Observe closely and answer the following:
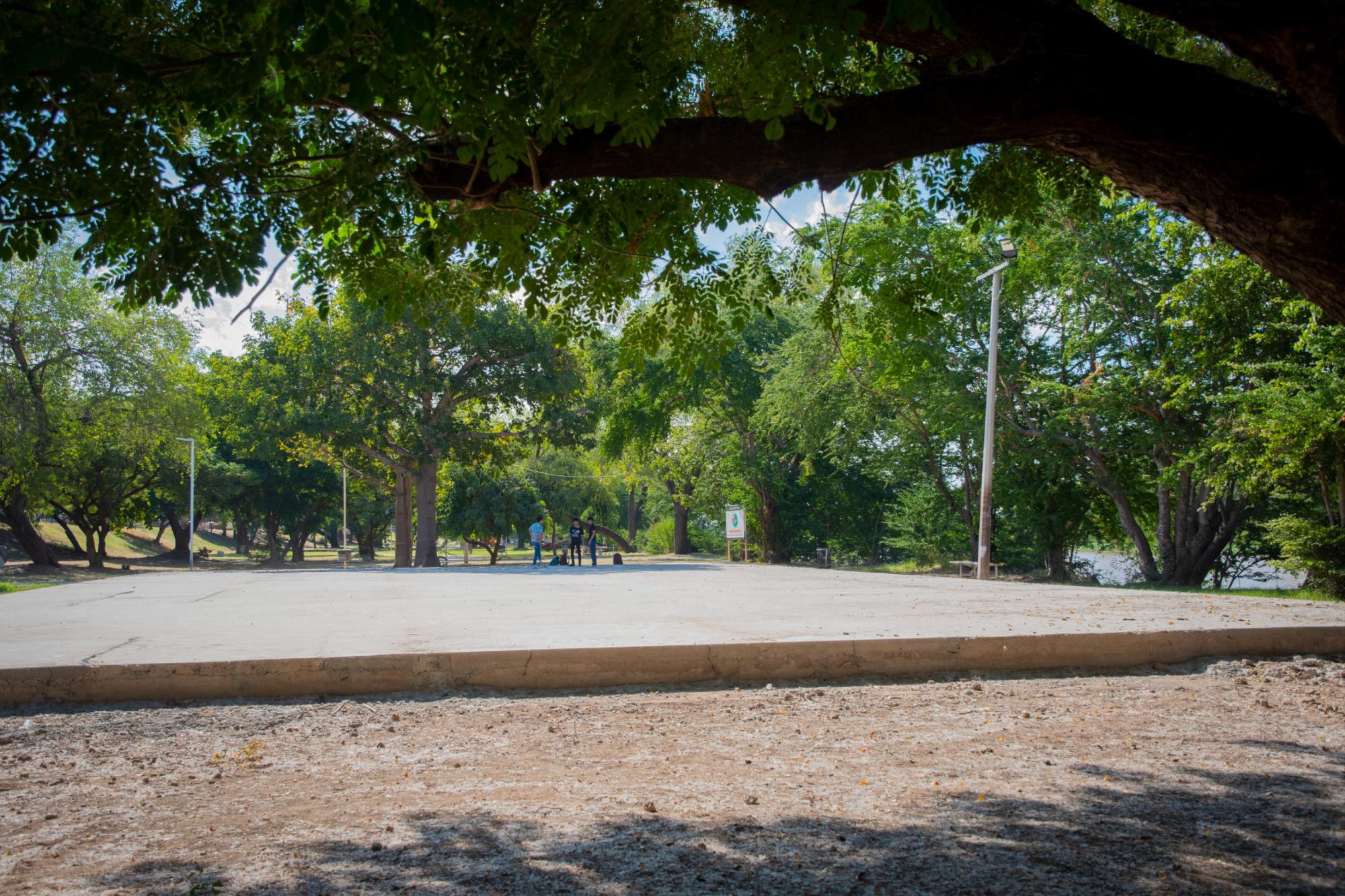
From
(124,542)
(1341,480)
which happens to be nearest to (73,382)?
(1341,480)

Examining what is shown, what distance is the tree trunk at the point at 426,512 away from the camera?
1287 inches

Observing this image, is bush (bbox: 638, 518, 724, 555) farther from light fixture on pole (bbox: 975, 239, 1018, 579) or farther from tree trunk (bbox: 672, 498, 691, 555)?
light fixture on pole (bbox: 975, 239, 1018, 579)

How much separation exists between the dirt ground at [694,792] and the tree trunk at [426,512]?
2738 centimetres

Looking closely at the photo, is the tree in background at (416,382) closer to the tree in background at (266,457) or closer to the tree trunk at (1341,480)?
the tree in background at (266,457)

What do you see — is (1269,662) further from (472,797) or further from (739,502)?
(739,502)

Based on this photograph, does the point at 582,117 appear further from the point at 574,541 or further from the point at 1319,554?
the point at 574,541

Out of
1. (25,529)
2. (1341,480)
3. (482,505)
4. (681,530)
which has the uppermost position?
(1341,480)

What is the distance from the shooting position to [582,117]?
4695 millimetres

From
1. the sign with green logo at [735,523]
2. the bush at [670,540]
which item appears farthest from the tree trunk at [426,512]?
the bush at [670,540]

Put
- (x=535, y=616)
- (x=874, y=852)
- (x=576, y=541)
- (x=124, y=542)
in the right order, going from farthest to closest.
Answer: (x=124, y=542) < (x=576, y=541) < (x=535, y=616) < (x=874, y=852)

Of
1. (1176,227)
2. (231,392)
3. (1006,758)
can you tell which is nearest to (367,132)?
(1006,758)

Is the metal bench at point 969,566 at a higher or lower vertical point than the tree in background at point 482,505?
lower

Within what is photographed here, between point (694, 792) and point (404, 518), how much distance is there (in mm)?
33251

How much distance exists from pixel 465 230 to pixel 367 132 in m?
0.91
